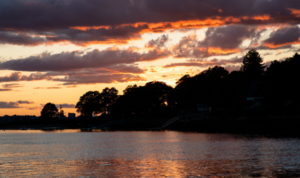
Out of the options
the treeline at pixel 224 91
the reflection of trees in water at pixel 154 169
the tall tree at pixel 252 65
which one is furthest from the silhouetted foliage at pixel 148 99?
the reflection of trees in water at pixel 154 169

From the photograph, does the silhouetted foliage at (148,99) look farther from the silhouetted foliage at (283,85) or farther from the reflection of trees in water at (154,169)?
the reflection of trees in water at (154,169)

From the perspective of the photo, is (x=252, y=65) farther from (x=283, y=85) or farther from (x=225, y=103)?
(x=283, y=85)

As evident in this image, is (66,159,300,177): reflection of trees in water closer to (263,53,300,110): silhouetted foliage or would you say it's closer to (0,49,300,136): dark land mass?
(0,49,300,136): dark land mass

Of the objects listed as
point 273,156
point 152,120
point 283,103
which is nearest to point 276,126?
point 283,103

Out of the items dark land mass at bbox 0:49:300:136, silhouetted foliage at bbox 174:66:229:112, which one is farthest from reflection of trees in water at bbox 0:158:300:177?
silhouetted foliage at bbox 174:66:229:112

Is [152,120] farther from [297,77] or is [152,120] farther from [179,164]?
[179,164]

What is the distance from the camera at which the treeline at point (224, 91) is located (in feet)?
319

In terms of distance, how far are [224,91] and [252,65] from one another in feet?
192

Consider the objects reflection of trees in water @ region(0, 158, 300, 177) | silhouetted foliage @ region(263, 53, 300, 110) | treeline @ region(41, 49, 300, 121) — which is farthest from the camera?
treeline @ region(41, 49, 300, 121)

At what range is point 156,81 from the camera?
7436 inches

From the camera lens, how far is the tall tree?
176m

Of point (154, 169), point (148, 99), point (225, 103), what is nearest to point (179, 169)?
point (154, 169)

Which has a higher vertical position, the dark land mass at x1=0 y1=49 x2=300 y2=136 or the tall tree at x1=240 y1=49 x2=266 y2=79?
the tall tree at x1=240 y1=49 x2=266 y2=79

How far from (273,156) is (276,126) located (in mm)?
51955
